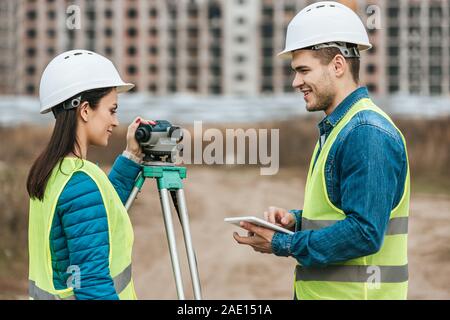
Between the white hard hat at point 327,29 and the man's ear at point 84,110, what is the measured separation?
28.2 inches

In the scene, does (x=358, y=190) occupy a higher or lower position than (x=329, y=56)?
lower

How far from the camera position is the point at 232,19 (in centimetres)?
7312

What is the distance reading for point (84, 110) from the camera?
262cm

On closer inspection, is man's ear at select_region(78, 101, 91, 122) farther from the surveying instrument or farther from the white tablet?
the white tablet

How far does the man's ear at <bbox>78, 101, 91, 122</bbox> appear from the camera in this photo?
2.61 metres

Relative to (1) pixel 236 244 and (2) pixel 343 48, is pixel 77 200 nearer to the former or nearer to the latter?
(2) pixel 343 48

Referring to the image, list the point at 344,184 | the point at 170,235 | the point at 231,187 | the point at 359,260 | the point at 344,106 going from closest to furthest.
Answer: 1. the point at 344,184
2. the point at 359,260
3. the point at 344,106
4. the point at 170,235
5. the point at 231,187

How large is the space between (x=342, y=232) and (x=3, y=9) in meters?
77.3

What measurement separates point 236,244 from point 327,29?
493 inches

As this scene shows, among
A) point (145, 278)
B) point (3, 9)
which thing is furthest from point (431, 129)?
point (3, 9)

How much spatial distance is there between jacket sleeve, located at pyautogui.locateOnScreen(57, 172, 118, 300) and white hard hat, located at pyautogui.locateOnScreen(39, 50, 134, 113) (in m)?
0.34

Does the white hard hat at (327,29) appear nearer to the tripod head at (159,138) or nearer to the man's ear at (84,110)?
the tripod head at (159,138)

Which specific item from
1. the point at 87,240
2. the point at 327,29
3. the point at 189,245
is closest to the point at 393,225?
the point at 327,29
